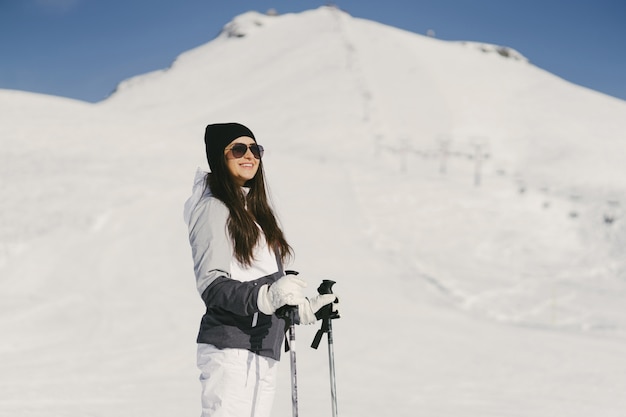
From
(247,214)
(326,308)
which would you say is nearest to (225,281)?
(247,214)

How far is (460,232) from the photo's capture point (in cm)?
1753

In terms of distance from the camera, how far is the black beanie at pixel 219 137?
2.70 meters

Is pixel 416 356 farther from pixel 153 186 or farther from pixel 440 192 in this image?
pixel 440 192

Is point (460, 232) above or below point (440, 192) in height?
below

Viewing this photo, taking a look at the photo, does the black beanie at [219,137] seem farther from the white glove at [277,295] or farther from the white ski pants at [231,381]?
the white ski pants at [231,381]

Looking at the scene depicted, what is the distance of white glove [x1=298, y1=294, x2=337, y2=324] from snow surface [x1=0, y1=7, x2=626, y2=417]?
11.7 feet

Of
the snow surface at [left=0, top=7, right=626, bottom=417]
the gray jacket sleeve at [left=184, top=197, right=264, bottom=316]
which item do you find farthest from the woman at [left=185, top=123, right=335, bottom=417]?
the snow surface at [left=0, top=7, right=626, bottom=417]

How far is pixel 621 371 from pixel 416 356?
233 cm

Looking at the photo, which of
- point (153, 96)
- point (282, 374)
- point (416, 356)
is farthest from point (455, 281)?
point (153, 96)

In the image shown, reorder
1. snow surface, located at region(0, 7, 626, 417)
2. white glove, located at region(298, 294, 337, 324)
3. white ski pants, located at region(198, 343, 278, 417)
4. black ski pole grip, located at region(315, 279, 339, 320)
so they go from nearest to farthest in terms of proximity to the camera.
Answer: white ski pants, located at region(198, 343, 278, 417), white glove, located at region(298, 294, 337, 324), black ski pole grip, located at region(315, 279, 339, 320), snow surface, located at region(0, 7, 626, 417)

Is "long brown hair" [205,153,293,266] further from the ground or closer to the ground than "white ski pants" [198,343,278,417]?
further from the ground

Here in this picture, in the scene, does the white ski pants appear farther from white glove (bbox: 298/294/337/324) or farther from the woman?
white glove (bbox: 298/294/337/324)

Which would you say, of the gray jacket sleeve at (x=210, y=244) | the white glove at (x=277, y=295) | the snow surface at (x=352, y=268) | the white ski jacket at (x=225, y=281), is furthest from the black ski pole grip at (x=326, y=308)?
the snow surface at (x=352, y=268)

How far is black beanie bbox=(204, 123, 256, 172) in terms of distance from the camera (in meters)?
2.70
